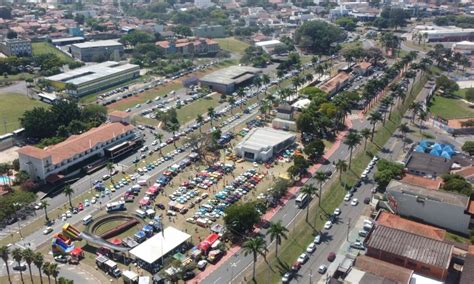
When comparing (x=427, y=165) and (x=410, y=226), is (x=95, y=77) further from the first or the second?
(x=410, y=226)

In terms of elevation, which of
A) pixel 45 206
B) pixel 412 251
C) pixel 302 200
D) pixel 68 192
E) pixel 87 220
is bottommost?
pixel 87 220

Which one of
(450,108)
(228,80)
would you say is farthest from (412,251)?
(228,80)

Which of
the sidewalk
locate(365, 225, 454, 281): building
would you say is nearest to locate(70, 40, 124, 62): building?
the sidewalk

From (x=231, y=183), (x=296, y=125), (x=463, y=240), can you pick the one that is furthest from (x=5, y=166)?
(x=463, y=240)

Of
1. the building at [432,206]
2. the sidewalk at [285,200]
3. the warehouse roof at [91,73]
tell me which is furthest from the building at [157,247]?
the warehouse roof at [91,73]

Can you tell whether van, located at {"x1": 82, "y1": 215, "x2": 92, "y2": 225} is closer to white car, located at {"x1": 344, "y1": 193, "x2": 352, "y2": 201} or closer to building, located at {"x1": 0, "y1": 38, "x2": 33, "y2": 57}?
white car, located at {"x1": 344, "y1": 193, "x2": 352, "y2": 201}

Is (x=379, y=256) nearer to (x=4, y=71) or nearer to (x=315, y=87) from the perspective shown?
(x=315, y=87)
